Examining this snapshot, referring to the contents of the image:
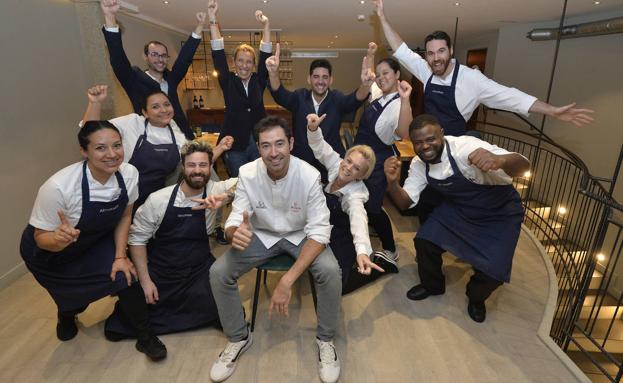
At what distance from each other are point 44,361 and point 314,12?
4.65 m

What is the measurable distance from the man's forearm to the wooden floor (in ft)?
1.75

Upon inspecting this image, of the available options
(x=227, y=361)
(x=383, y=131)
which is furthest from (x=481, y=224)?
(x=227, y=361)

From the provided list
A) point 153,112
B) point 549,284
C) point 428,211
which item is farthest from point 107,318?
point 549,284

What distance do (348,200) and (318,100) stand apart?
92 centimetres

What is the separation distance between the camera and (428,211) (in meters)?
2.70

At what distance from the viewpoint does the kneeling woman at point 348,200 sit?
1899mm

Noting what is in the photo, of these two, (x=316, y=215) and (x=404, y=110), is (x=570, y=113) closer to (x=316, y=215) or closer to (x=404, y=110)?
(x=404, y=110)

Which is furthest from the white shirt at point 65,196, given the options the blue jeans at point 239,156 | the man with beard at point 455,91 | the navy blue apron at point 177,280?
the man with beard at point 455,91

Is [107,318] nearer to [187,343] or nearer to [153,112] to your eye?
[187,343]

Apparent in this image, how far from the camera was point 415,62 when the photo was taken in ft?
7.85

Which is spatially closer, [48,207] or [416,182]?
[48,207]

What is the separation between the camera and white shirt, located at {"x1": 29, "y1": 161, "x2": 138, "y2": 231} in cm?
158

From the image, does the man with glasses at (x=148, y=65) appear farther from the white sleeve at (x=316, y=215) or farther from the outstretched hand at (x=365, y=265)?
the outstretched hand at (x=365, y=265)

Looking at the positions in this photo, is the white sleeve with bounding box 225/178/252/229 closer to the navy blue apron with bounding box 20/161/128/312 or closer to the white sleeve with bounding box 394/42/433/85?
the navy blue apron with bounding box 20/161/128/312
